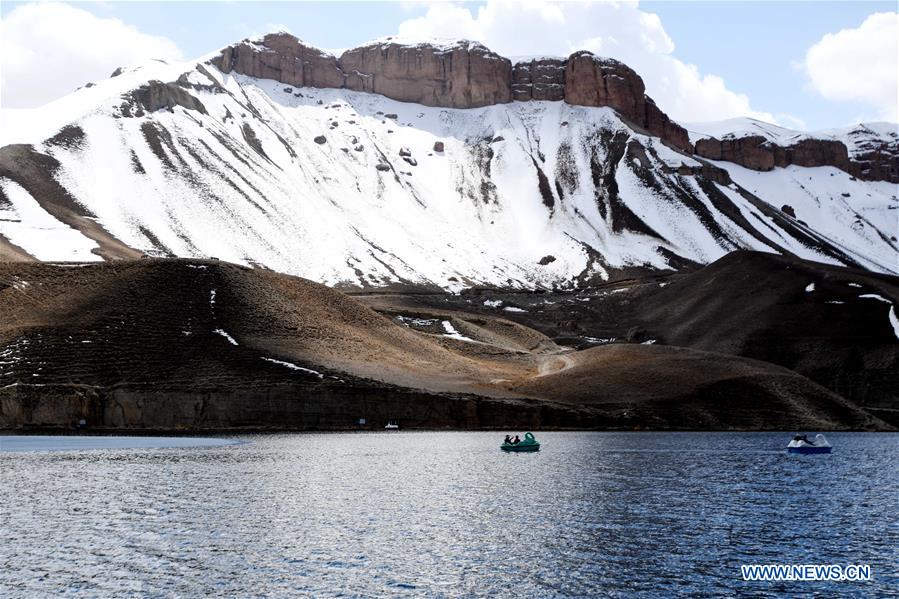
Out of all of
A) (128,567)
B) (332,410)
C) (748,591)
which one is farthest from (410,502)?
(332,410)

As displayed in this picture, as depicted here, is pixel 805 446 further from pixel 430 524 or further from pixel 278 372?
pixel 278 372

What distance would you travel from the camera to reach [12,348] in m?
93.8

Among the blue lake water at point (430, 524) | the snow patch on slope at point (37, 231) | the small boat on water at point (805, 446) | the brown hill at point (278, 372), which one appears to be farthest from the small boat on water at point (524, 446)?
the snow patch on slope at point (37, 231)

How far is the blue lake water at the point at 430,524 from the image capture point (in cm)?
2878

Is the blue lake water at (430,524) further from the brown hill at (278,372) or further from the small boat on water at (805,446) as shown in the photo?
the brown hill at (278,372)

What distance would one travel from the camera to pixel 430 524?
37.9 meters

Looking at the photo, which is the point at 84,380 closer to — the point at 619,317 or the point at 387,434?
the point at 387,434

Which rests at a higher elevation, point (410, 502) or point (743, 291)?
point (743, 291)

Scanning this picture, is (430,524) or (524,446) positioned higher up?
(524,446)

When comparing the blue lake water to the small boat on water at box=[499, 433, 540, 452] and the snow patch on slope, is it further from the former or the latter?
the snow patch on slope

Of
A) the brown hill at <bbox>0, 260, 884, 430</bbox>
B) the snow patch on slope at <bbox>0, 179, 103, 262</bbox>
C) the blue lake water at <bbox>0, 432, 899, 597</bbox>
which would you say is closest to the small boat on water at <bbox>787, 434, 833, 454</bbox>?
the blue lake water at <bbox>0, 432, 899, 597</bbox>

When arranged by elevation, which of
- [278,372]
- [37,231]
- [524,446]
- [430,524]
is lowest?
[430,524]

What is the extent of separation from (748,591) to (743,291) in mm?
138904

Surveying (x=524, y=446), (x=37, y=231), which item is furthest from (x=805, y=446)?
(x=37, y=231)
